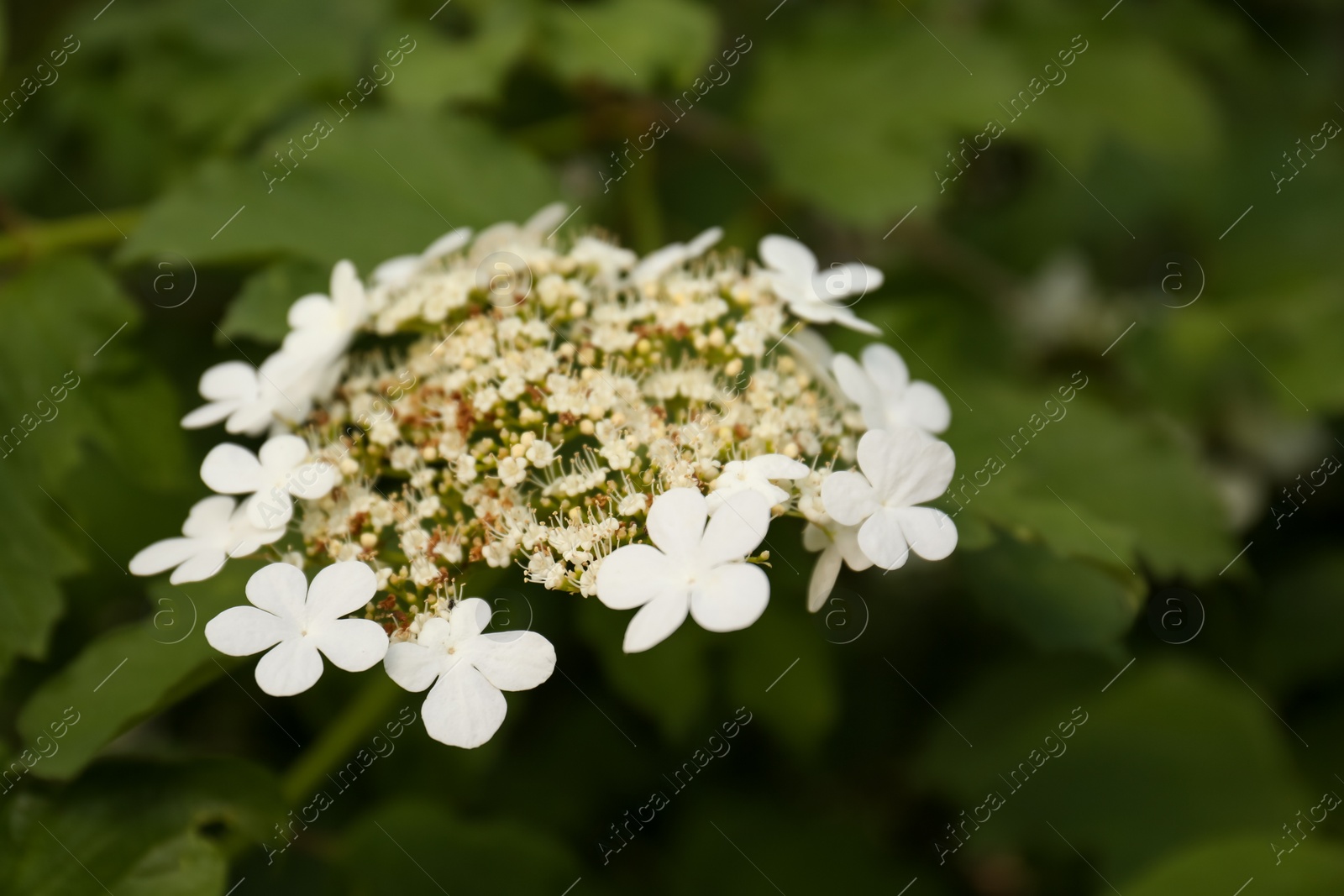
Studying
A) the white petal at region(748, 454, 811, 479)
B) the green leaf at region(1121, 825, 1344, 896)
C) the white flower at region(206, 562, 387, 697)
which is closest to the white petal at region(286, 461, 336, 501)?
the white flower at region(206, 562, 387, 697)

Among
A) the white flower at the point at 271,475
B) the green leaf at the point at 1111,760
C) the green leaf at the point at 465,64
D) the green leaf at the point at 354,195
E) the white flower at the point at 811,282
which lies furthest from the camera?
the green leaf at the point at 1111,760

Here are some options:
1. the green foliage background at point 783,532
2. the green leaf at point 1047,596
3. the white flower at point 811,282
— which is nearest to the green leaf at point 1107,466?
the green foliage background at point 783,532

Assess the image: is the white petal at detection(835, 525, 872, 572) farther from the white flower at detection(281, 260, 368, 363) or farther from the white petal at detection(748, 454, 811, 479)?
the white flower at detection(281, 260, 368, 363)

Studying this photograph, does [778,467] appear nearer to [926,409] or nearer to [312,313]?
[926,409]

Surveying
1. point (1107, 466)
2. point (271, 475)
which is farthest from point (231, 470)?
point (1107, 466)

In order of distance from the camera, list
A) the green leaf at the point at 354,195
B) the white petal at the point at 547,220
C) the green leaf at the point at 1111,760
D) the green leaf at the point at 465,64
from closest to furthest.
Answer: the white petal at the point at 547,220, the green leaf at the point at 354,195, the green leaf at the point at 465,64, the green leaf at the point at 1111,760

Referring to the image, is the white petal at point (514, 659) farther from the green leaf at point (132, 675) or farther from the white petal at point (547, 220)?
the white petal at point (547, 220)
